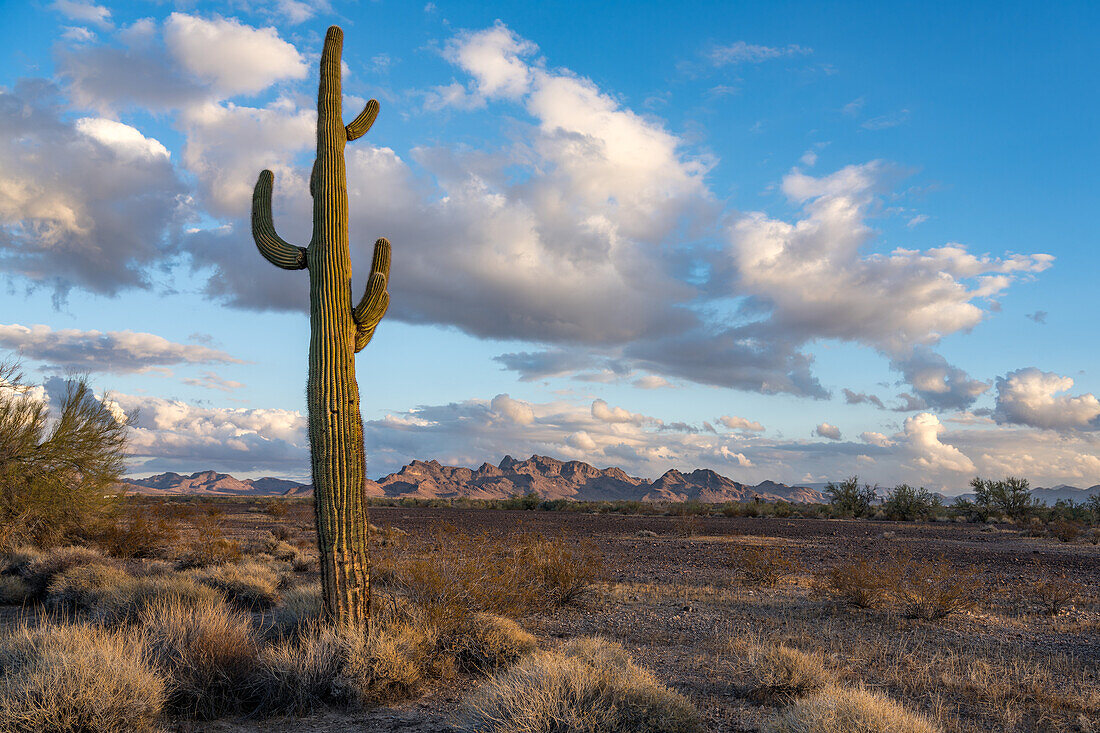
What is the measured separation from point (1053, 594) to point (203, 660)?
14404mm

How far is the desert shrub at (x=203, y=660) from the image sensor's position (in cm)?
666

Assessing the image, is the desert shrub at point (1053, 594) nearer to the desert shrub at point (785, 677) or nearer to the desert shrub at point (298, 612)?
the desert shrub at point (785, 677)

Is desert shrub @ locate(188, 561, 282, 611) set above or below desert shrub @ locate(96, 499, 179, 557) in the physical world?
above

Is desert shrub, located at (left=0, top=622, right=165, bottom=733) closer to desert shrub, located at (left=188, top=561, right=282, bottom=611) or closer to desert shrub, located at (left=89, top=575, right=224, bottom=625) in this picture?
desert shrub, located at (left=89, top=575, right=224, bottom=625)

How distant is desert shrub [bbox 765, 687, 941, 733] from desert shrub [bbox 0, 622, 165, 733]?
5554 mm

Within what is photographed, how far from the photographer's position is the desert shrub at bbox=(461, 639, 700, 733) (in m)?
5.27

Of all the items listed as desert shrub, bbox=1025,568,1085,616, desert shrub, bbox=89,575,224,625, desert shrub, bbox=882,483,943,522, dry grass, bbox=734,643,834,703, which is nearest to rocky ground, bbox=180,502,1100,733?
desert shrub, bbox=1025,568,1085,616

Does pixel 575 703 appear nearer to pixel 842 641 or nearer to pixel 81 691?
pixel 81 691

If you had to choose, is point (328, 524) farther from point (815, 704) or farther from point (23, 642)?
point (815, 704)

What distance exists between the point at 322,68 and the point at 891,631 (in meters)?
12.6

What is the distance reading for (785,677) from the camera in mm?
6953

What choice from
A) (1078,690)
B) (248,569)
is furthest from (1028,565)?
(248,569)

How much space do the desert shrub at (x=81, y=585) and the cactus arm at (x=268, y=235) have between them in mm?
6863

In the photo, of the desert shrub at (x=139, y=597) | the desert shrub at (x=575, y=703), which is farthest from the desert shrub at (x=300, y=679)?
the desert shrub at (x=139, y=597)
